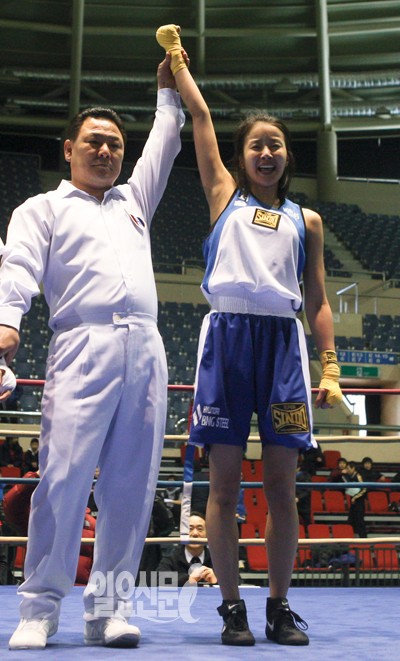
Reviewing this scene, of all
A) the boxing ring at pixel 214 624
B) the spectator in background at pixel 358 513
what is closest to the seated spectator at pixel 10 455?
the spectator in background at pixel 358 513

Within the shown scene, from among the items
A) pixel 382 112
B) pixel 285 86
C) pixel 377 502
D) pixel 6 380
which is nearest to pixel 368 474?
pixel 377 502

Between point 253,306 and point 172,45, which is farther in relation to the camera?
point 172,45

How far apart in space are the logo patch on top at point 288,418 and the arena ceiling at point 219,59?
14.5m

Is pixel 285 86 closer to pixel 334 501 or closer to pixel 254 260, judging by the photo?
pixel 334 501

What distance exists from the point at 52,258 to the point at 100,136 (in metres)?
0.36

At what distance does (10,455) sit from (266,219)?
628 centimetres

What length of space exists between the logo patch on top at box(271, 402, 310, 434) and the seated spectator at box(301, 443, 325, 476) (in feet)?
21.7

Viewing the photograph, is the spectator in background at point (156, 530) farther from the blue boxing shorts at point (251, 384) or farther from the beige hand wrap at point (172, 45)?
the beige hand wrap at point (172, 45)

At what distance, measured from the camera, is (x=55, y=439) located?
82.4 inches

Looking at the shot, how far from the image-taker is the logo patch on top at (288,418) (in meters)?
2.19

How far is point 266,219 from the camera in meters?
2.31

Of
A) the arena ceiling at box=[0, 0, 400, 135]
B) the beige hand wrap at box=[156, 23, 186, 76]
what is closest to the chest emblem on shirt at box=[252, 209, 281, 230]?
the beige hand wrap at box=[156, 23, 186, 76]

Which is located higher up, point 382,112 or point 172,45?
point 382,112

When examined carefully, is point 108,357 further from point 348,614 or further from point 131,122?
point 131,122
